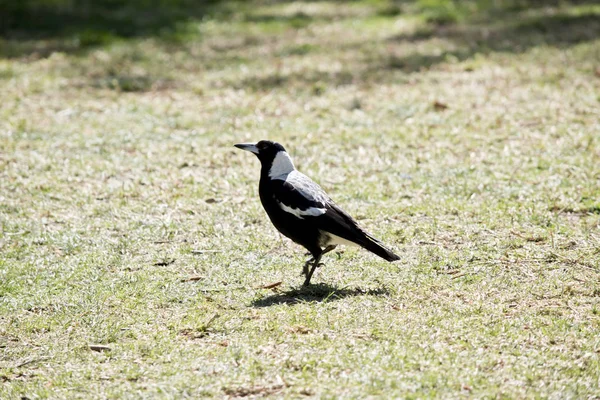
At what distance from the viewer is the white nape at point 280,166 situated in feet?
20.5

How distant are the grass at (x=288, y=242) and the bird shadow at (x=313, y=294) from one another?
1.0 inches

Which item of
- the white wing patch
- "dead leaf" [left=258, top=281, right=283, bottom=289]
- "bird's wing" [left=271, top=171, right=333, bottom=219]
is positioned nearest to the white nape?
"bird's wing" [left=271, top=171, right=333, bottom=219]

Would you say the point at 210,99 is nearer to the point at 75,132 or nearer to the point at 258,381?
the point at 75,132

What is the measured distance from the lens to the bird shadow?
565 centimetres

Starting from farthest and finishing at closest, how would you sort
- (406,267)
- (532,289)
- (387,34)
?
1. (387,34)
2. (406,267)
3. (532,289)

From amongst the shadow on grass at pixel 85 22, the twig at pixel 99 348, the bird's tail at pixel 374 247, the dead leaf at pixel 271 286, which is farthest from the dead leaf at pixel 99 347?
the shadow on grass at pixel 85 22

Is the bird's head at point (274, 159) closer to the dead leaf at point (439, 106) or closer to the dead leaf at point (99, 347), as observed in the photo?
the dead leaf at point (99, 347)

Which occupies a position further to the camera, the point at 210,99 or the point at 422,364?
the point at 210,99

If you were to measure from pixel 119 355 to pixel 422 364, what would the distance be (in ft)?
5.62

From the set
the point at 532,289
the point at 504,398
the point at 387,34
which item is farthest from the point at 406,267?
the point at 387,34

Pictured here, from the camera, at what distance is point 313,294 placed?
5801mm

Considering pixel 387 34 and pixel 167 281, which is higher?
pixel 387 34

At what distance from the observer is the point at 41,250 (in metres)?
6.79

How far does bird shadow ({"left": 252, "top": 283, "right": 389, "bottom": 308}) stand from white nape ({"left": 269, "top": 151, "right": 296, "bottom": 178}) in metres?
0.88
